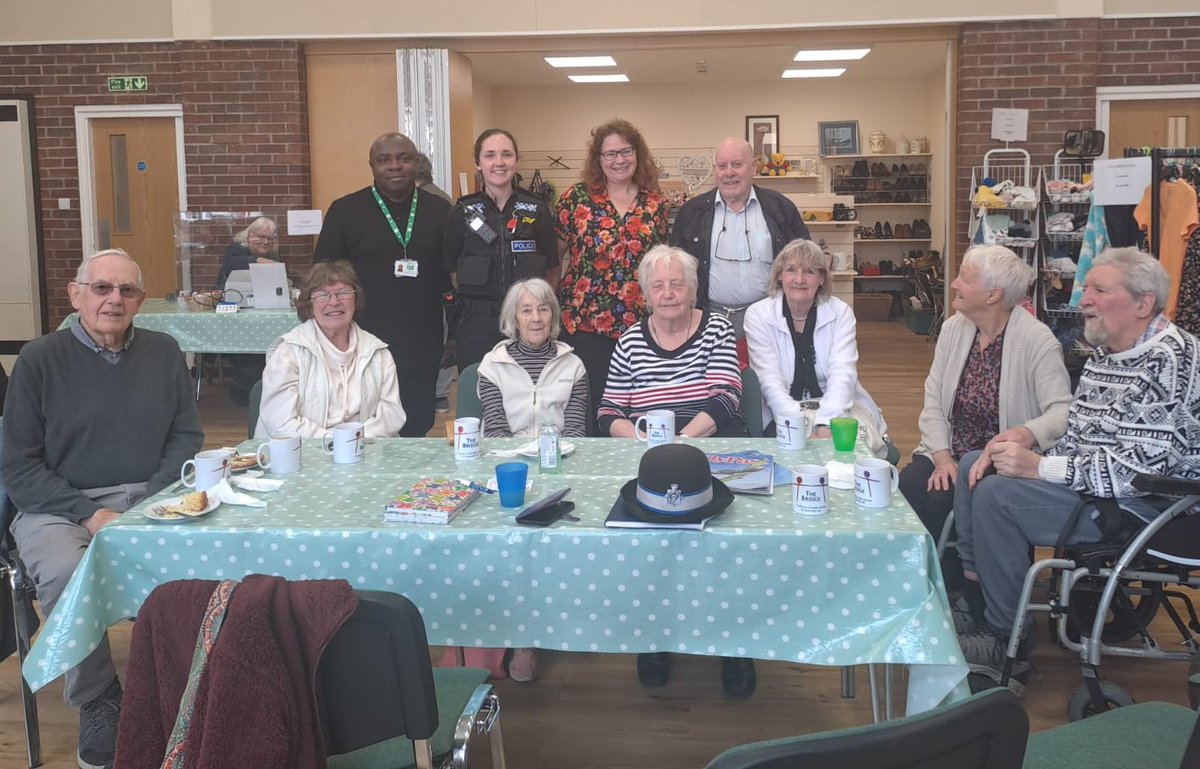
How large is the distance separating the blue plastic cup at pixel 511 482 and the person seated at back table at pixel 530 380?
1.11 m

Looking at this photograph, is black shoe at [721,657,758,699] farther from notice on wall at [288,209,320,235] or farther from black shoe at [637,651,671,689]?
notice on wall at [288,209,320,235]

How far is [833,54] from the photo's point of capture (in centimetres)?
1100

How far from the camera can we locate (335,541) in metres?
2.22

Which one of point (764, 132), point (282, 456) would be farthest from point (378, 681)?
point (764, 132)

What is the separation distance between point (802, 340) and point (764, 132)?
33.1 ft

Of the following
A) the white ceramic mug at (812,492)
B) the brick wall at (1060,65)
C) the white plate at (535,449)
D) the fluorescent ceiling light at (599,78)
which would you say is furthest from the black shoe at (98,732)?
the fluorescent ceiling light at (599,78)

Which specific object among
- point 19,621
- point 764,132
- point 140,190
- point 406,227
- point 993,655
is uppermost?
point 764,132

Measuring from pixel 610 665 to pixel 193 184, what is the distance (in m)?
6.67

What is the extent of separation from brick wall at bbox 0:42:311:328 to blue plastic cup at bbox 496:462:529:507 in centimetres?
662

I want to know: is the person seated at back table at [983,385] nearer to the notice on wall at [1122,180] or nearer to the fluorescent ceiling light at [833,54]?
the notice on wall at [1122,180]

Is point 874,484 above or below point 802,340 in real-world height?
below

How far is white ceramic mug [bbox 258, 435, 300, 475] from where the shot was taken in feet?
8.86

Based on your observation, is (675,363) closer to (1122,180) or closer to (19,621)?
(19,621)

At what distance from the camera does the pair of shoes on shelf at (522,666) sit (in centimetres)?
315
